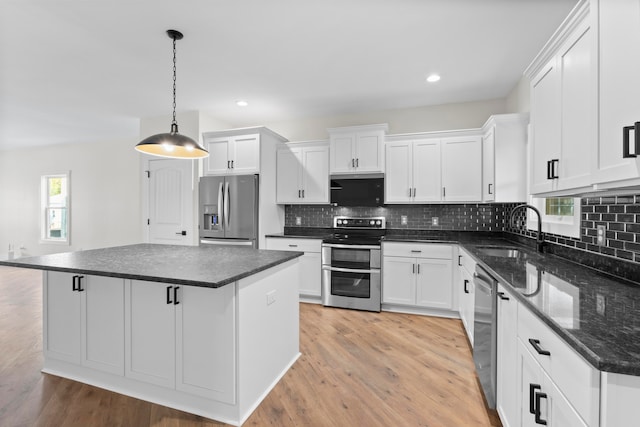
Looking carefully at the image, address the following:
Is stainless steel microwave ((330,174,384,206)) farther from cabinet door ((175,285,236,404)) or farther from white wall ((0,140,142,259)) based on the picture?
white wall ((0,140,142,259))

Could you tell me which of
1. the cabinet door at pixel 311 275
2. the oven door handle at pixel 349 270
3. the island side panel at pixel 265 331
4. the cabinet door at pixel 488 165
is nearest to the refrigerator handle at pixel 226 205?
the cabinet door at pixel 311 275

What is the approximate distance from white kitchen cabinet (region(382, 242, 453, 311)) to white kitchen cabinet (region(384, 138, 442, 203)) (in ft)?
2.26

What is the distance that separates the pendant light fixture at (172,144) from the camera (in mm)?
2219

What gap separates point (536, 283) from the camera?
59.4 inches

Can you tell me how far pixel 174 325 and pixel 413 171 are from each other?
10.7 feet

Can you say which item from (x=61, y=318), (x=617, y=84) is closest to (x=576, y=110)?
(x=617, y=84)

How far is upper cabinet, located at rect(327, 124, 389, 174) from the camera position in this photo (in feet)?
13.3

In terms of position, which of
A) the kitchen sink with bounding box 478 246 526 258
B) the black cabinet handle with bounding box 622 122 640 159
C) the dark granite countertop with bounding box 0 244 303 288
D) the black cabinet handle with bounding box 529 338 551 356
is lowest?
the black cabinet handle with bounding box 529 338 551 356

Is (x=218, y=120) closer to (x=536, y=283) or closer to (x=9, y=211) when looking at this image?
(x=536, y=283)

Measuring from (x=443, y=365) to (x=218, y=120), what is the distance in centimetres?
444

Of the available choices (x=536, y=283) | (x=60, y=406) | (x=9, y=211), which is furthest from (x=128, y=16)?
(x=9, y=211)

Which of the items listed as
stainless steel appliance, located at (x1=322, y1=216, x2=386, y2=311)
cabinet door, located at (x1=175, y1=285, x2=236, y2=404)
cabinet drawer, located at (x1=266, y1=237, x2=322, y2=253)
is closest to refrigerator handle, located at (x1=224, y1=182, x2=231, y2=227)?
cabinet drawer, located at (x1=266, y1=237, x2=322, y2=253)

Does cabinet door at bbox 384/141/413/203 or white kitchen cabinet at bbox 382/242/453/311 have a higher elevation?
cabinet door at bbox 384/141/413/203

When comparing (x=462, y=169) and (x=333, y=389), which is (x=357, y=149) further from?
(x=333, y=389)
